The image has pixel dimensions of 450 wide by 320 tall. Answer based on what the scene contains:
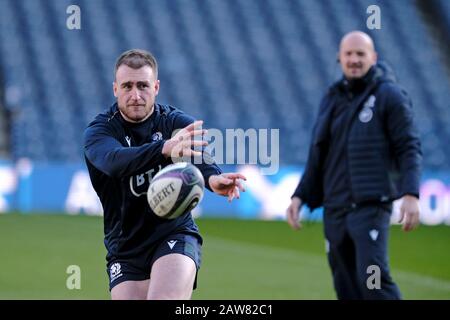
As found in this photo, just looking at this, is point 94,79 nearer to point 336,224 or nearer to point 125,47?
point 125,47

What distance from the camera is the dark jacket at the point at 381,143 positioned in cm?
737

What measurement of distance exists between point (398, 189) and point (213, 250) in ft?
25.1

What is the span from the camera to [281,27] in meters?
27.7

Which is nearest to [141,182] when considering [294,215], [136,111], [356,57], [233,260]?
[136,111]

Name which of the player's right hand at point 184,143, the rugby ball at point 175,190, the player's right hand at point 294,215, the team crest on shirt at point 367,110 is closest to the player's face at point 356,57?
the team crest on shirt at point 367,110

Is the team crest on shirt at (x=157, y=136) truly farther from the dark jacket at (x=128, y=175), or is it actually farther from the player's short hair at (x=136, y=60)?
the player's short hair at (x=136, y=60)

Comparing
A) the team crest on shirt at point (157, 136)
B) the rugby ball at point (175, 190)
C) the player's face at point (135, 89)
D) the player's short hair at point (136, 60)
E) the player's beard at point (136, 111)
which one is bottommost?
the rugby ball at point (175, 190)

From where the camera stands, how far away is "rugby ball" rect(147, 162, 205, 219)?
589cm

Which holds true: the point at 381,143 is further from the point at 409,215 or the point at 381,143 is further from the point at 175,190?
the point at 175,190

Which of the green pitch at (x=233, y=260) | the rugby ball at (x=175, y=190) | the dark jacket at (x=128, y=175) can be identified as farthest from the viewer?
the green pitch at (x=233, y=260)

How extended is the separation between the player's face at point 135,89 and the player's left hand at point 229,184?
28.0 inches

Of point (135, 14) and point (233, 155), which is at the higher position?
point (135, 14)

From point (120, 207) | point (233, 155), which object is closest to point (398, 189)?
point (120, 207)

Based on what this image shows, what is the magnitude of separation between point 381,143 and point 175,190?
7.25 ft
